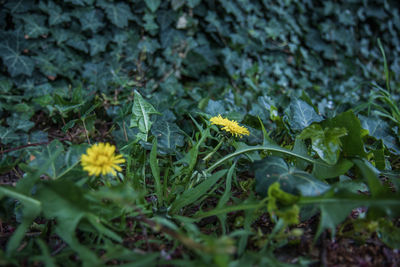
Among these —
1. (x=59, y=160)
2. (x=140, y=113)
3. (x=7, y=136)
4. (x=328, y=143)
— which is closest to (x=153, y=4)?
(x=140, y=113)

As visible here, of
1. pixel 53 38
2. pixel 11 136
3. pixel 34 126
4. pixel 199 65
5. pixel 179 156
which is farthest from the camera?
pixel 199 65

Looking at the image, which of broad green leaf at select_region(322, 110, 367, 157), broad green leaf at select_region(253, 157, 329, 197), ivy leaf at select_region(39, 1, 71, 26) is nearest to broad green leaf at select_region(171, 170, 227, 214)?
broad green leaf at select_region(253, 157, 329, 197)

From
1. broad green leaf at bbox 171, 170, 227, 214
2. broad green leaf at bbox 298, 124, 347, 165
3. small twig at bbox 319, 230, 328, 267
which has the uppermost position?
broad green leaf at bbox 298, 124, 347, 165

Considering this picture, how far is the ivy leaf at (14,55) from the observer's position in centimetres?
204

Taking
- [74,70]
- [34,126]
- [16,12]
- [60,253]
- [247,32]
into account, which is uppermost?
[16,12]

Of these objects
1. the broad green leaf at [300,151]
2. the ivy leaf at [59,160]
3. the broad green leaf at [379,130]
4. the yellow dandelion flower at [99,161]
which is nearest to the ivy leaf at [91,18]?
the ivy leaf at [59,160]

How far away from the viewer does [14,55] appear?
207 cm

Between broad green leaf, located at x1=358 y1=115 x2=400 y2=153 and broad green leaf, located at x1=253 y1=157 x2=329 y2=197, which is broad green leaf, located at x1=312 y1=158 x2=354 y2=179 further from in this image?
broad green leaf, located at x1=358 y1=115 x2=400 y2=153

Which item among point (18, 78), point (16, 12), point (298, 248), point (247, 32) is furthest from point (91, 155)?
point (247, 32)

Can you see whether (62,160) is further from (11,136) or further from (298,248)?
(11,136)

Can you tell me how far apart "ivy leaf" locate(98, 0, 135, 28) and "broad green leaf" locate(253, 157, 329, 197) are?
1.87 metres

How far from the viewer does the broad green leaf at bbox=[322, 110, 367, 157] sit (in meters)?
1.14

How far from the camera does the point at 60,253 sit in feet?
2.99

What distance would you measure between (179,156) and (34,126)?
1.38m
